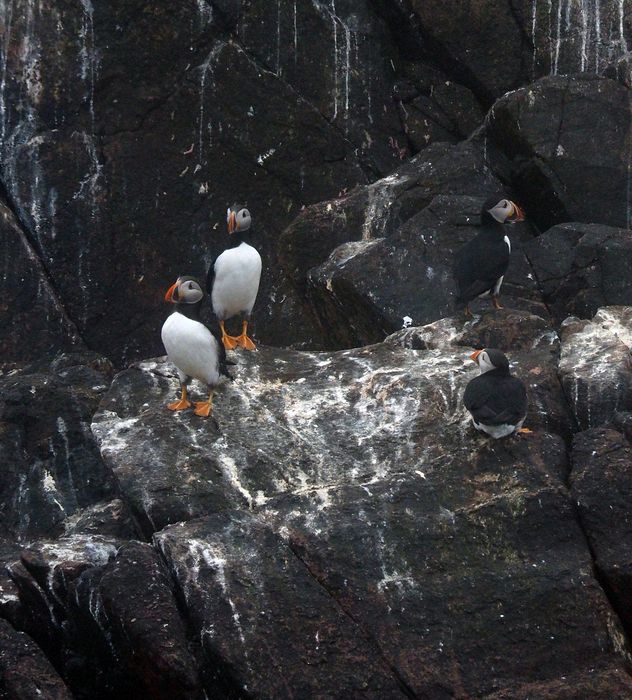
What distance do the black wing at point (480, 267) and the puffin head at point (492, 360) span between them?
→ 1.44 m

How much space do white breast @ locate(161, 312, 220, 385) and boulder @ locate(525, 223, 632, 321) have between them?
324 centimetres

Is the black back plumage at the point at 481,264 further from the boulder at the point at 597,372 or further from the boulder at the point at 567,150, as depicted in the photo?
the boulder at the point at 567,150

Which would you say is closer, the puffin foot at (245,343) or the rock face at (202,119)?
the puffin foot at (245,343)

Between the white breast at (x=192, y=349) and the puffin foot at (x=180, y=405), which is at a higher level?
the white breast at (x=192, y=349)

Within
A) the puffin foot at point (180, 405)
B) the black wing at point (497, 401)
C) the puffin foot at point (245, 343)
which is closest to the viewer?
the black wing at point (497, 401)

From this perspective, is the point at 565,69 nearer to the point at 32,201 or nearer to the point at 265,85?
the point at 265,85

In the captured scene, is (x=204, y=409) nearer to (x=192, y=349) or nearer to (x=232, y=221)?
(x=192, y=349)

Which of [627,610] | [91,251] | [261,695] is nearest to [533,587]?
[627,610]

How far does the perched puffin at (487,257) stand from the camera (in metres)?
8.97

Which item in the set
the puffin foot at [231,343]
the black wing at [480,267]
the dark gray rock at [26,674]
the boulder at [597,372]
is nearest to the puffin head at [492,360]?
the boulder at [597,372]

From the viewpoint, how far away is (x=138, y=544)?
6582 mm

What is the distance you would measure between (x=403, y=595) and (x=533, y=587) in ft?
2.09

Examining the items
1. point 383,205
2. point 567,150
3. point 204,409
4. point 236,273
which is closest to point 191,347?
point 204,409

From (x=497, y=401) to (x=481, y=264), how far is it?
6.96 ft
